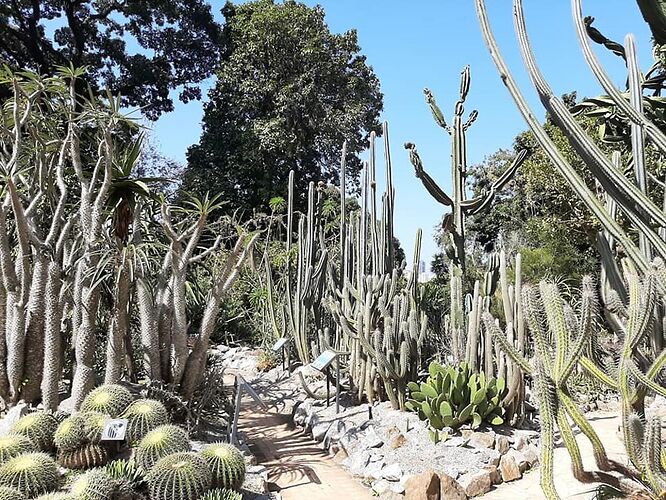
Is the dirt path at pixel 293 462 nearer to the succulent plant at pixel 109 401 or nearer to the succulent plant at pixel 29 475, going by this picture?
the succulent plant at pixel 109 401

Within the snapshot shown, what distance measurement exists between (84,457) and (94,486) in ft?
1.96

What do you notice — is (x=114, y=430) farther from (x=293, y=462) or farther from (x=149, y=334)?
(x=293, y=462)

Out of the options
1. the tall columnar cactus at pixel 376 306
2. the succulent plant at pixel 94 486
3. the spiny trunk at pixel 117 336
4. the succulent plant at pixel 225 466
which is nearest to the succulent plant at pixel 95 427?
the succulent plant at pixel 94 486

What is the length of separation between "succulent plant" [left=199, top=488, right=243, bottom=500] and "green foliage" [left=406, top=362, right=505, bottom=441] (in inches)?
70.5

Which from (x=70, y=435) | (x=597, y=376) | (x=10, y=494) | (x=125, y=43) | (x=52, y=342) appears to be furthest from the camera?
(x=125, y=43)

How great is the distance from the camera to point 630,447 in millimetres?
2400

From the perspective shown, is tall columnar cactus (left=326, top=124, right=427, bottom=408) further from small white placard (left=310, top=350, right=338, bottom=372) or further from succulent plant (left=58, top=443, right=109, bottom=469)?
succulent plant (left=58, top=443, right=109, bottom=469)

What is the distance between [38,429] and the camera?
12.4 ft

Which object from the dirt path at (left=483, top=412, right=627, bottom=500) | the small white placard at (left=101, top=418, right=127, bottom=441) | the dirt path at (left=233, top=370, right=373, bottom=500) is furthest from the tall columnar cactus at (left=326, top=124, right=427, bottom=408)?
the small white placard at (left=101, top=418, right=127, bottom=441)

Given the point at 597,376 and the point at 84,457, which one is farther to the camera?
the point at 84,457

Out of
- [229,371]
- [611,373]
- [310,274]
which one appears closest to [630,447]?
[611,373]

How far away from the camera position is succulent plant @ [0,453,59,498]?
3.19 metres

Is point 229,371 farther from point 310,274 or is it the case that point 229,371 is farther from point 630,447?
point 630,447

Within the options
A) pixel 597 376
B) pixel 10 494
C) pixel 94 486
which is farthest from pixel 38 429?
pixel 597 376
